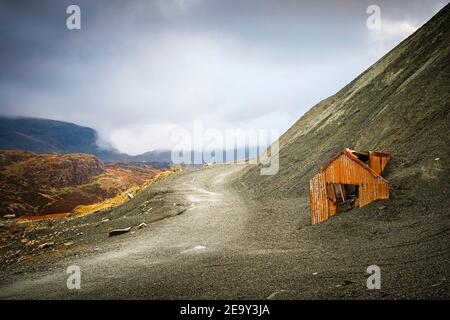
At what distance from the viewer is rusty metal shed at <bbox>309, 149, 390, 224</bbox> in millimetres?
12594

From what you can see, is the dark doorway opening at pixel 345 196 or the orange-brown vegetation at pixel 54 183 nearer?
the dark doorway opening at pixel 345 196

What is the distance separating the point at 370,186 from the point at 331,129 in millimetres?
14517

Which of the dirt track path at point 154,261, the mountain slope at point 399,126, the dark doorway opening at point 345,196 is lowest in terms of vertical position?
Result: the dirt track path at point 154,261

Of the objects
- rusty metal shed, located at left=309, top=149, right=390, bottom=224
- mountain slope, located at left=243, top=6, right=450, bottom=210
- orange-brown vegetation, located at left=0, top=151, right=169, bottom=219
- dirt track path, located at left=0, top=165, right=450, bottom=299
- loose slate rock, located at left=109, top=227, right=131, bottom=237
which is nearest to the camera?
Result: dirt track path, located at left=0, top=165, right=450, bottom=299

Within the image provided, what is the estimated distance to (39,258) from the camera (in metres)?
14.5

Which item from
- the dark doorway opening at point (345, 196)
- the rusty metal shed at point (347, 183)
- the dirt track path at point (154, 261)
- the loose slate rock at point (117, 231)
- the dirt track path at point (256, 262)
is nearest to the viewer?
the dirt track path at point (256, 262)

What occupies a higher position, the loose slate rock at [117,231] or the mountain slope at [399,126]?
the mountain slope at [399,126]

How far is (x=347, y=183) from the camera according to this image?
43.5 ft

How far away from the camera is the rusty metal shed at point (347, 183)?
12.6m

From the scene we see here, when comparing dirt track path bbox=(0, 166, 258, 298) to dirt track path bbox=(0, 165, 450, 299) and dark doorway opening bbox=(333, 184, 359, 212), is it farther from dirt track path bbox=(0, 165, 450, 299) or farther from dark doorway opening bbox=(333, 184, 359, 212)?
dark doorway opening bbox=(333, 184, 359, 212)

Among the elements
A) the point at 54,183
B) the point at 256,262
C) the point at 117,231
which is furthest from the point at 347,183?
the point at 54,183

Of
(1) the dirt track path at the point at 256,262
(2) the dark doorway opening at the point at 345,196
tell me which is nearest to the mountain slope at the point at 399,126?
(2) the dark doorway opening at the point at 345,196

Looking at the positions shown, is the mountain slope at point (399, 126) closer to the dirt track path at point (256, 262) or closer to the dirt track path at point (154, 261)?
the dirt track path at point (256, 262)

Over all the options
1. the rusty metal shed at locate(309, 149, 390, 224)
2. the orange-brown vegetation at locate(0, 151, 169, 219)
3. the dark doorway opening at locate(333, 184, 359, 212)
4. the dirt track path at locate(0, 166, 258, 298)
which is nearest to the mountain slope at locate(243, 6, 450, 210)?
the rusty metal shed at locate(309, 149, 390, 224)
